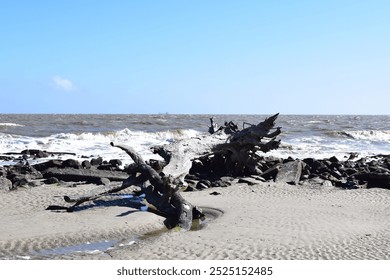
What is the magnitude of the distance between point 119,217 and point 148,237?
3.62ft

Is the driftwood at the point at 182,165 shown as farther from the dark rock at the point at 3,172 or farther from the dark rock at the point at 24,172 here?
the dark rock at the point at 3,172

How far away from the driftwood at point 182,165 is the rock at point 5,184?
3394mm

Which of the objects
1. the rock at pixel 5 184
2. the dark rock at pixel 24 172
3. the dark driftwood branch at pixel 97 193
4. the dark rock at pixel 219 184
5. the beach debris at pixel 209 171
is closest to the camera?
the dark driftwood branch at pixel 97 193

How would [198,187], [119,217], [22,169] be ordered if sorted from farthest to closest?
[22,169]
[198,187]
[119,217]

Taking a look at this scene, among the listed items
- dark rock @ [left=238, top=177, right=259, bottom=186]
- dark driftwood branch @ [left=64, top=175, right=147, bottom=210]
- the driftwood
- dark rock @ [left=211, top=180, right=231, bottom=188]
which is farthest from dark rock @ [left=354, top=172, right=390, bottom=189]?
dark driftwood branch @ [left=64, top=175, right=147, bottom=210]

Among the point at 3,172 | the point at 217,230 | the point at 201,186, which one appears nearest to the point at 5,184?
the point at 3,172

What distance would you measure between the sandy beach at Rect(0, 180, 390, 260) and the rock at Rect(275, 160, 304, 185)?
1.94 metres

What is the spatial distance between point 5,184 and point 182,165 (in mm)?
5115

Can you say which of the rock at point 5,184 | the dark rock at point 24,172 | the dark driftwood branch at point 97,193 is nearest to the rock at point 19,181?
the rock at point 5,184

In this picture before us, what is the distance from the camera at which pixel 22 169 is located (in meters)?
15.0

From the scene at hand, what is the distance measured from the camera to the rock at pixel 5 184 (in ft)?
39.4

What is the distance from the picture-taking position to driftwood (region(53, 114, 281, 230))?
9.14m
